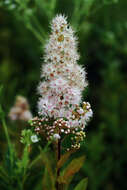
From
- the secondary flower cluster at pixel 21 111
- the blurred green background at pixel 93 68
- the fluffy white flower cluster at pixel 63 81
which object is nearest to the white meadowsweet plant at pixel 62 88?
the fluffy white flower cluster at pixel 63 81

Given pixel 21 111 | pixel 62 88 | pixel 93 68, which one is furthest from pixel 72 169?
pixel 93 68

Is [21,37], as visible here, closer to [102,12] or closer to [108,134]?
[102,12]

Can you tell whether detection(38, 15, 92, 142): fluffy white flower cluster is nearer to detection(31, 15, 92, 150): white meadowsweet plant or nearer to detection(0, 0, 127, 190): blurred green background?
detection(31, 15, 92, 150): white meadowsweet plant

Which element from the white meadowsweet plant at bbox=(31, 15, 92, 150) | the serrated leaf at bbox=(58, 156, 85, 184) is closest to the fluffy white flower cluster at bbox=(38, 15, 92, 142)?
the white meadowsweet plant at bbox=(31, 15, 92, 150)

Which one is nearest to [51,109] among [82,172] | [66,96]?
[66,96]

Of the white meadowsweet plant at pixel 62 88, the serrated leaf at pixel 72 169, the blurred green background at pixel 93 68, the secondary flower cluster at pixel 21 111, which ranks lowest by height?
the serrated leaf at pixel 72 169

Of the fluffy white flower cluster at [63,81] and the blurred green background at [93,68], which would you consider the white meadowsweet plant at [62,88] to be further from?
the blurred green background at [93,68]

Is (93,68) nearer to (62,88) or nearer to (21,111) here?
(21,111)
